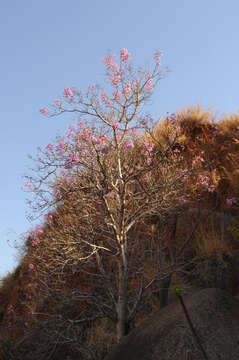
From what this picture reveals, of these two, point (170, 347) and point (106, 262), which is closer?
point (170, 347)

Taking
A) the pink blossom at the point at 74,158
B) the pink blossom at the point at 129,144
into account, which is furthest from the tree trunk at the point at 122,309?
the pink blossom at the point at 129,144

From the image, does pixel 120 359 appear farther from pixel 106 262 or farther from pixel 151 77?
pixel 106 262

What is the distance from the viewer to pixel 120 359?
2.56m

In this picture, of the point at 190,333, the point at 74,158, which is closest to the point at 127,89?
the point at 74,158

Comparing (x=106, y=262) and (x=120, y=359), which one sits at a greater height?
(x=106, y=262)

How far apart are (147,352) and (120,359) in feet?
0.92

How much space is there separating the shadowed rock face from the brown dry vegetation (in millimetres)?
3334

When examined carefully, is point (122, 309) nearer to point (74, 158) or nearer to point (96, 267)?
point (74, 158)

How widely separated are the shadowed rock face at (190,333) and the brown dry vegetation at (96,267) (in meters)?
3.33

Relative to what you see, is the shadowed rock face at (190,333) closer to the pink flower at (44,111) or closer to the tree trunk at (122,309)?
the tree trunk at (122,309)

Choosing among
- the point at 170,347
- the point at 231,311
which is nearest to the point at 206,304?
the point at 231,311

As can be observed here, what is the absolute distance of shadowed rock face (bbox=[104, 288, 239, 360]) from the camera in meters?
2.28

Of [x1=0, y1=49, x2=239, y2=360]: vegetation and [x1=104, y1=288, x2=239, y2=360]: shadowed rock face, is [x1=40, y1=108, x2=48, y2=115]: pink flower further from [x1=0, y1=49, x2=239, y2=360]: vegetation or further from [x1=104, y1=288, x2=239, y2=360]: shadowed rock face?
[x1=104, y1=288, x2=239, y2=360]: shadowed rock face

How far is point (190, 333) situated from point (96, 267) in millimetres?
6708
